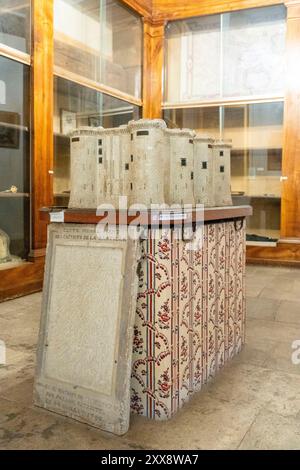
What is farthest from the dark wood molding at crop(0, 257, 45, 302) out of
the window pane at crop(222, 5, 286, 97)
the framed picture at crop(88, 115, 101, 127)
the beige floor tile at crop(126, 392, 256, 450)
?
the window pane at crop(222, 5, 286, 97)

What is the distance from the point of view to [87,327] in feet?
6.19

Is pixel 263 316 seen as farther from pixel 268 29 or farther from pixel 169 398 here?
pixel 268 29

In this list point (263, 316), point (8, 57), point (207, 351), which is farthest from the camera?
point (8, 57)

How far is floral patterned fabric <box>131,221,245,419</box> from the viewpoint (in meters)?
1.87

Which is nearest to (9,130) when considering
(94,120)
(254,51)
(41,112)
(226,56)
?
(41,112)

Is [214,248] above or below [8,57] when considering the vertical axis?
below

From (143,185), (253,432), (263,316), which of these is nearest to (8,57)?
(143,185)

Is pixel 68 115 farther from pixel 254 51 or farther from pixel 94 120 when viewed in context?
pixel 254 51

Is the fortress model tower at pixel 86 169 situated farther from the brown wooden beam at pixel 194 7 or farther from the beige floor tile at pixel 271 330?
the brown wooden beam at pixel 194 7

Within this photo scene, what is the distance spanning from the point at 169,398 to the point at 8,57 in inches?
138

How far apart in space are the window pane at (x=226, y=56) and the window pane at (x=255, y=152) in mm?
243

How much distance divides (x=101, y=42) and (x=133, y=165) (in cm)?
431

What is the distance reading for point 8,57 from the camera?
166 inches

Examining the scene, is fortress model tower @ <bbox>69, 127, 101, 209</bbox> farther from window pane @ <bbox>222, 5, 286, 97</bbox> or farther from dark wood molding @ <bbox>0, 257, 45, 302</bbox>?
window pane @ <bbox>222, 5, 286, 97</bbox>
